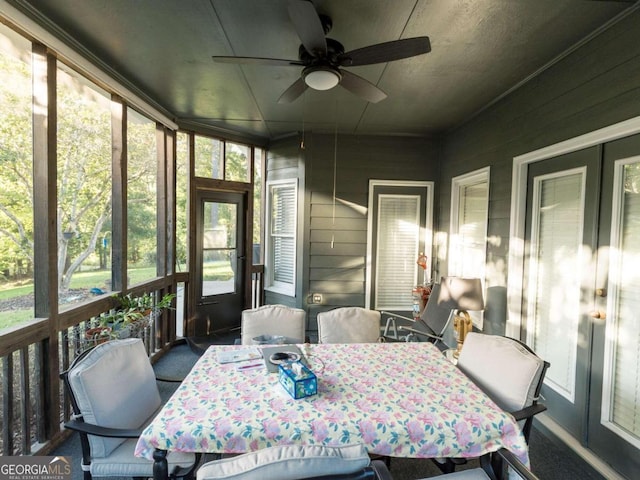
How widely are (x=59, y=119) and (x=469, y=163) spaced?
153 inches

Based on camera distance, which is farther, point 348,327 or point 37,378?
point 348,327

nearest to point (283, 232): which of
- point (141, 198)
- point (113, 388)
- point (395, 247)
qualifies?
point (395, 247)

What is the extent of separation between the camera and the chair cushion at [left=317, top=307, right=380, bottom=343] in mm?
2561

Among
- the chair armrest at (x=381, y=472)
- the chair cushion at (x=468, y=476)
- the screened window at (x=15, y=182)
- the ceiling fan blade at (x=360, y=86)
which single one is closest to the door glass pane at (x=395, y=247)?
the ceiling fan blade at (x=360, y=86)

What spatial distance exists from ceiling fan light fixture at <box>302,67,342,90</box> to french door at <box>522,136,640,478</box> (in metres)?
1.79

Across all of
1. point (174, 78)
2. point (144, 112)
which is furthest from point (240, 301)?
point (174, 78)

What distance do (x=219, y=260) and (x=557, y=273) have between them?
3.82m

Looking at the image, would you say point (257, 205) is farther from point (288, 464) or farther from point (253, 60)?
point (288, 464)

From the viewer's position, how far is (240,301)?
4.75 metres

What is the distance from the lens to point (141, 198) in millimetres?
3420

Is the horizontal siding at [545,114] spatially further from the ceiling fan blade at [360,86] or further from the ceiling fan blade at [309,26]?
the ceiling fan blade at [309,26]

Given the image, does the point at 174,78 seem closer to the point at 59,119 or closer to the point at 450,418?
the point at 59,119

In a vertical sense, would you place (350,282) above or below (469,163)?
below

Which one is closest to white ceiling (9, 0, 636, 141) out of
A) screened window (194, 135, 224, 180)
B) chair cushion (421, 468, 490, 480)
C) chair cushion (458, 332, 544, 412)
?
screened window (194, 135, 224, 180)
